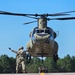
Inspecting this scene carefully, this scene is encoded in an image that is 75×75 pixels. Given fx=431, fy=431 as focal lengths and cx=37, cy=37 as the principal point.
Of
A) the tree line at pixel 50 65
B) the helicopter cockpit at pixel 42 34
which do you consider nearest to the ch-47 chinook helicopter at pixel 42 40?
the helicopter cockpit at pixel 42 34

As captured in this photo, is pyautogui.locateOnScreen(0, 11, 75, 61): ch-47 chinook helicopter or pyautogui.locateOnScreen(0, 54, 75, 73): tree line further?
pyautogui.locateOnScreen(0, 54, 75, 73): tree line

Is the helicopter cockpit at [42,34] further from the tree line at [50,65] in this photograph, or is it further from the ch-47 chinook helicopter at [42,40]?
the tree line at [50,65]

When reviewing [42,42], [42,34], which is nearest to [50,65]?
[42,34]

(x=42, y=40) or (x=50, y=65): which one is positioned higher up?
(x=42, y=40)

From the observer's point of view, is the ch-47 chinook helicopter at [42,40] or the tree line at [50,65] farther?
the tree line at [50,65]

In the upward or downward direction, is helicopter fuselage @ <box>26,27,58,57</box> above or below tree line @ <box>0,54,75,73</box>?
above

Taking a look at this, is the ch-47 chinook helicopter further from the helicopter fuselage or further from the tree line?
the tree line

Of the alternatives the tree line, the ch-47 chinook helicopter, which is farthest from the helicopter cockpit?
the tree line

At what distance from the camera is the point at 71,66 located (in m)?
135

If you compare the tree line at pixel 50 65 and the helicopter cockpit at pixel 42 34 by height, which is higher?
the helicopter cockpit at pixel 42 34

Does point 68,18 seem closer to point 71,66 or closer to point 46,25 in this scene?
point 46,25

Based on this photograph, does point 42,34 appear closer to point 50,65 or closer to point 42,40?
point 42,40

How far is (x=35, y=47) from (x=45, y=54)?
1.01m

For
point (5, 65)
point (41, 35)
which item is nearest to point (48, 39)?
point (41, 35)
